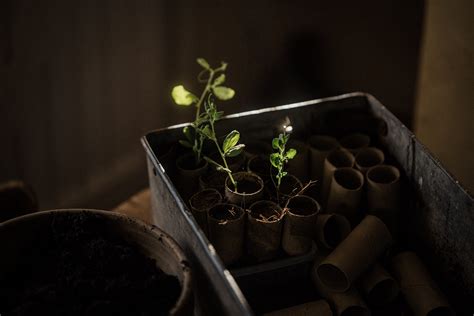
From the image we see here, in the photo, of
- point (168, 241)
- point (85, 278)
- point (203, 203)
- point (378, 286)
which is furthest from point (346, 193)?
point (85, 278)

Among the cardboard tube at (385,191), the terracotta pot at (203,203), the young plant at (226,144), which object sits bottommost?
the cardboard tube at (385,191)

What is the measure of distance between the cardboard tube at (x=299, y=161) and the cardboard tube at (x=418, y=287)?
0.95 feet

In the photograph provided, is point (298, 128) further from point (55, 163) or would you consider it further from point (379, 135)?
point (55, 163)

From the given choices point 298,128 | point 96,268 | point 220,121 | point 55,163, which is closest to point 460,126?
point 298,128

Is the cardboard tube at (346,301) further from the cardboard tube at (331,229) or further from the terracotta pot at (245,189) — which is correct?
the terracotta pot at (245,189)

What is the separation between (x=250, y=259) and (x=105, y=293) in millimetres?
345

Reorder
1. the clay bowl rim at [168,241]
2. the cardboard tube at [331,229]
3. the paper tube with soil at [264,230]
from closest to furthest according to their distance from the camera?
the clay bowl rim at [168,241]
the paper tube with soil at [264,230]
the cardboard tube at [331,229]

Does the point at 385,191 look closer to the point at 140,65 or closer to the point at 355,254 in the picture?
the point at 355,254

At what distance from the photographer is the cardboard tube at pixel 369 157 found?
1468mm

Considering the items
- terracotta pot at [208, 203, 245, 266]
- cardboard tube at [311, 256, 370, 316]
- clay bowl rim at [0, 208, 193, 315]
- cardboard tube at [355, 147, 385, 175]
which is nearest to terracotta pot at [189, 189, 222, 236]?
terracotta pot at [208, 203, 245, 266]

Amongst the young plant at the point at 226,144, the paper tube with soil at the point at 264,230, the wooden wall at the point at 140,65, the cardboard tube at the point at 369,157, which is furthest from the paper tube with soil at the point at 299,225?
the wooden wall at the point at 140,65

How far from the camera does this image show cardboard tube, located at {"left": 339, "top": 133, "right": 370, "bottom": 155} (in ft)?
5.06

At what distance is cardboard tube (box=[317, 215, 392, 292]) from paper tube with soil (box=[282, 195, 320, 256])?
6 cm

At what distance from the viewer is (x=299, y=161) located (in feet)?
4.85
